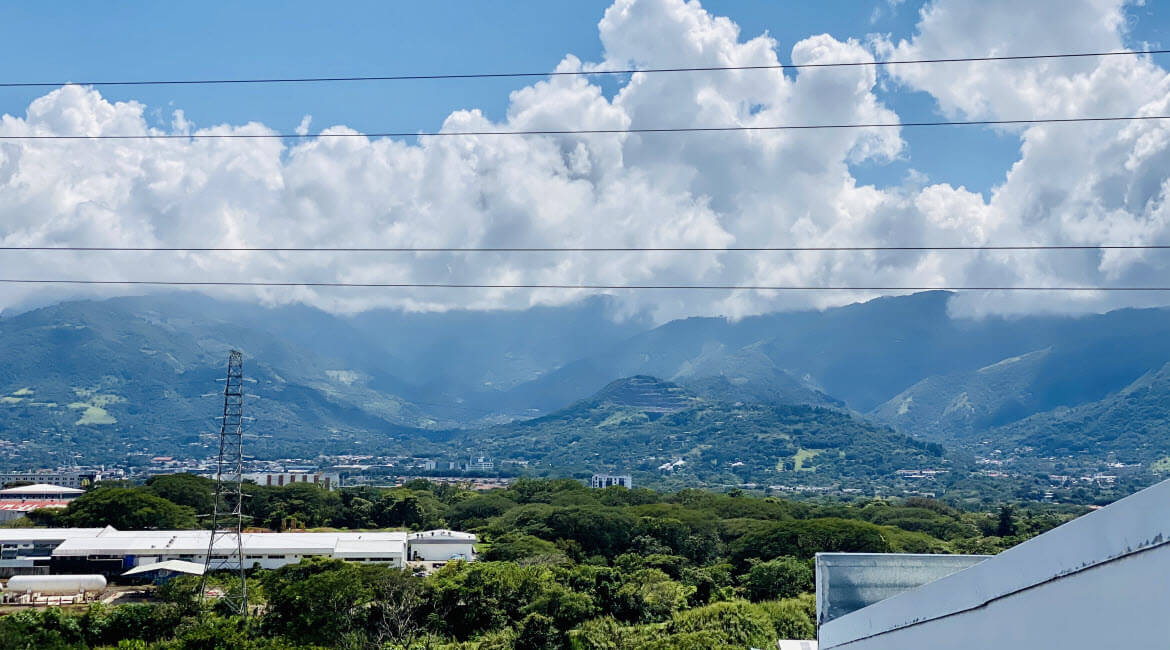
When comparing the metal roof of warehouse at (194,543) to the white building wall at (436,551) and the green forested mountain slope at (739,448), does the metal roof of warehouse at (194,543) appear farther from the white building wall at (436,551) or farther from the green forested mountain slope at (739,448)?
the green forested mountain slope at (739,448)

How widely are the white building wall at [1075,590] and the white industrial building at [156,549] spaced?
3368 centimetres

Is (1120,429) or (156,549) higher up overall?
(1120,429)

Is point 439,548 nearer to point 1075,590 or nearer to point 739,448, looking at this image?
point 1075,590

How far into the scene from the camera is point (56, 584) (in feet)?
106

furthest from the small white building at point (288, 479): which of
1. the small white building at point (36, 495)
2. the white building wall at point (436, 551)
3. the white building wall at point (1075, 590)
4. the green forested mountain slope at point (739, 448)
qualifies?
the white building wall at point (1075, 590)

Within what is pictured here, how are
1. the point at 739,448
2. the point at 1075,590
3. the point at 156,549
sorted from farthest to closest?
the point at 739,448 < the point at 156,549 < the point at 1075,590

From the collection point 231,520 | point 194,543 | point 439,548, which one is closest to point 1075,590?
point 194,543

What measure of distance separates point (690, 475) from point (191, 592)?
127m

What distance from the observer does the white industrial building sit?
35031mm

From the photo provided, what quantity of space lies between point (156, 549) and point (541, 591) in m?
16.7

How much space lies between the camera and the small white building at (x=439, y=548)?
132 ft

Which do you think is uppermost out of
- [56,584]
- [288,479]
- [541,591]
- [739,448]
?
[739,448]

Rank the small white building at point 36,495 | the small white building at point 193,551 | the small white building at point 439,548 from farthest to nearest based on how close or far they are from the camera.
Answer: the small white building at point 36,495 < the small white building at point 439,548 < the small white building at point 193,551

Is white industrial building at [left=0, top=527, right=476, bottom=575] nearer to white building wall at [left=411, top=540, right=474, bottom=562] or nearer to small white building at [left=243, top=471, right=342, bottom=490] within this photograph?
→ white building wall at [left=411, top=540, right=474, bottom=562]
